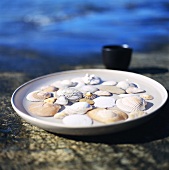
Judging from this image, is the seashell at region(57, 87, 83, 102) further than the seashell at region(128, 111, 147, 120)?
Yes

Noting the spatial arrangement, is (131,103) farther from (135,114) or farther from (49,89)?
(49,89)

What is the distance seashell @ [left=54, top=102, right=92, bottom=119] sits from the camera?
0.77 m

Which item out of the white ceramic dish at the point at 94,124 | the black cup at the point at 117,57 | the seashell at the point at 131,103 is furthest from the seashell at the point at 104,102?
the black cup at the point at 117,57

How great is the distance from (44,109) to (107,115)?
0.68 ft

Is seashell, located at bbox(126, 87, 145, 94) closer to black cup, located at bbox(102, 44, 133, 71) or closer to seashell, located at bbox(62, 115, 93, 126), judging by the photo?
seashell, located at bbox(62, 115, 93, 126)

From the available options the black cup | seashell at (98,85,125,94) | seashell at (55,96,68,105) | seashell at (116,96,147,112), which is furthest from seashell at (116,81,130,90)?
the black cup

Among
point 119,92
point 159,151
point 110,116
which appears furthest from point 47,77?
point 159,151

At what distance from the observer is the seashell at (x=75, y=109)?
2.53ft

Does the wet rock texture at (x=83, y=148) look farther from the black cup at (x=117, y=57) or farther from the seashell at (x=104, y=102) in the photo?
the black cup at (x=117, y=57)

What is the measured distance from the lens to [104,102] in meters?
0.85

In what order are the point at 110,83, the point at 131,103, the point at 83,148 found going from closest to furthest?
the point at 83,148
the point at 131,103
the point at 110,83

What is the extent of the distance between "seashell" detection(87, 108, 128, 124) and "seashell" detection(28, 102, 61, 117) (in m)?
0.11

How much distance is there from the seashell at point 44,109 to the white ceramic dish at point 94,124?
0.02 metres

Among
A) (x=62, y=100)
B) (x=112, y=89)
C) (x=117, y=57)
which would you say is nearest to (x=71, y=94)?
(x=62, y=100)
